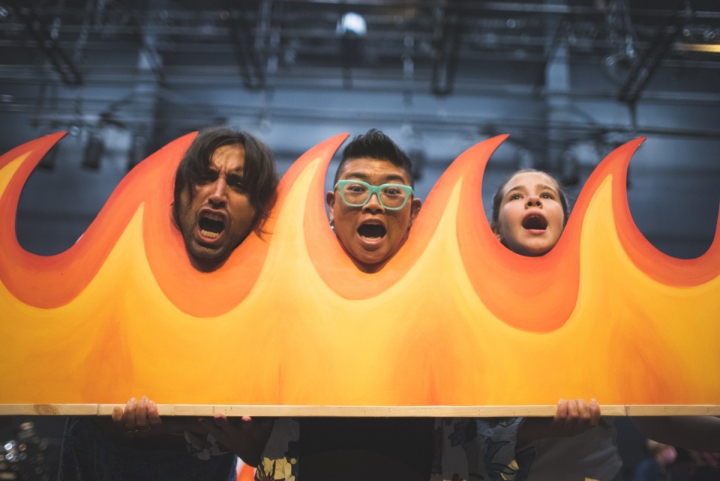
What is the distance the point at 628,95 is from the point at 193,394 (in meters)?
4.58

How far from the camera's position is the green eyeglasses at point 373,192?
63.2 inches

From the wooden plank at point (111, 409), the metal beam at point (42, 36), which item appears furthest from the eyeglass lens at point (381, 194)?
the metal beam at point (42, 36)

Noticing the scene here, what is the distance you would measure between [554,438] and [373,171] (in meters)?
1.04

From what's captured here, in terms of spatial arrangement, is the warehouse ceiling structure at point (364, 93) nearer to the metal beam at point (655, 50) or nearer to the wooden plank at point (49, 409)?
the metal beam at point (655, 50)

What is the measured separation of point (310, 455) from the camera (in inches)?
56.5

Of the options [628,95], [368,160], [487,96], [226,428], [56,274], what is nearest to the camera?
[226,428]

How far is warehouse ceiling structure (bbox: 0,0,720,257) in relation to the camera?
15.2 ft

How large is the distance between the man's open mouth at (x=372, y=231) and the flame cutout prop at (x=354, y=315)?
0.34 feet

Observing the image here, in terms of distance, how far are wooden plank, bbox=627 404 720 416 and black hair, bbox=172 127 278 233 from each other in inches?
49.9

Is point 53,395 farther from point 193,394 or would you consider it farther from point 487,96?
point 487,96

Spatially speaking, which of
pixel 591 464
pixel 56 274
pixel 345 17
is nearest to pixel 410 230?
pixel 591 464

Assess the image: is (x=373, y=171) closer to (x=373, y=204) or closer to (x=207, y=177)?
(x=373, y=204)

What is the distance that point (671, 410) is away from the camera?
1361mm

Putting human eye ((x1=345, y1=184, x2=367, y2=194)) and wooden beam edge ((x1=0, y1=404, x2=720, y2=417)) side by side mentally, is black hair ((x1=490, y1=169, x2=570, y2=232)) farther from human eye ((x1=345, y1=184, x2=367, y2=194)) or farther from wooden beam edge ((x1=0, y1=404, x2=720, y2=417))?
wooden beam edge ((x1=0, y1=404, x2=720, y2=417))
